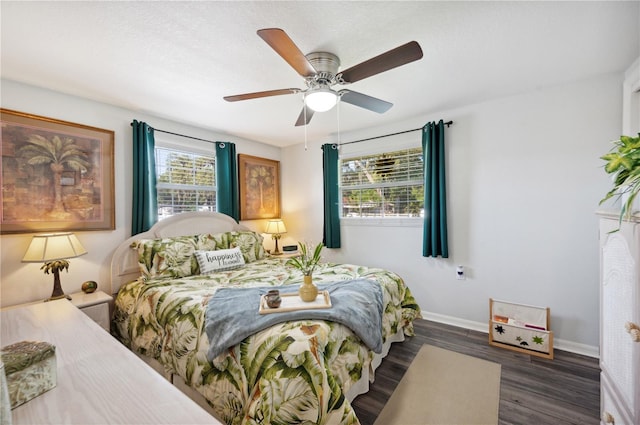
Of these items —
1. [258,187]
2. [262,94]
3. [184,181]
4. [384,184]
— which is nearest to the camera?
[262,94]

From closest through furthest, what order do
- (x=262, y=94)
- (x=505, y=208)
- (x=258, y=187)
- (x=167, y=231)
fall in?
→ (x=262, y=94), (x=505, y=208), (x=167, y=231), (x=258, y=187)

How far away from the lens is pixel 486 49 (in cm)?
194

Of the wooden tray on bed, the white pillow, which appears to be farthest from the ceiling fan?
the white pillow

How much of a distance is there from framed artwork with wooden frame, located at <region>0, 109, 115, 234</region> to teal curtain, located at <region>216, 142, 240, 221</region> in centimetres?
123

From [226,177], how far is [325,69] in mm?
2349

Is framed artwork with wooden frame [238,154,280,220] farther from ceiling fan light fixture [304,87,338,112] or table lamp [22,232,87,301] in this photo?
ceiling fan light fixture [304,87,338,112]

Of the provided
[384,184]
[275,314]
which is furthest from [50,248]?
[384,184]

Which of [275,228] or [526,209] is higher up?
[526,209]

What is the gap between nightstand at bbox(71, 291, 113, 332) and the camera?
2252 mm

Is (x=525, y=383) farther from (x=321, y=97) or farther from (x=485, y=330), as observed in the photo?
(x=321, y=97)

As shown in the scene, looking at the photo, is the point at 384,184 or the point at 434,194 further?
the point at 384,184

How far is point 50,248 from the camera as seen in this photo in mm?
2141

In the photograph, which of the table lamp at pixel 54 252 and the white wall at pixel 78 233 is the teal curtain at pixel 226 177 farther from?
the table lamp at pixel 54 252

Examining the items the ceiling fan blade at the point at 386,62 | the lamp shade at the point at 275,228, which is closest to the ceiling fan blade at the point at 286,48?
the ceiling fan blade at the point at 386,62
